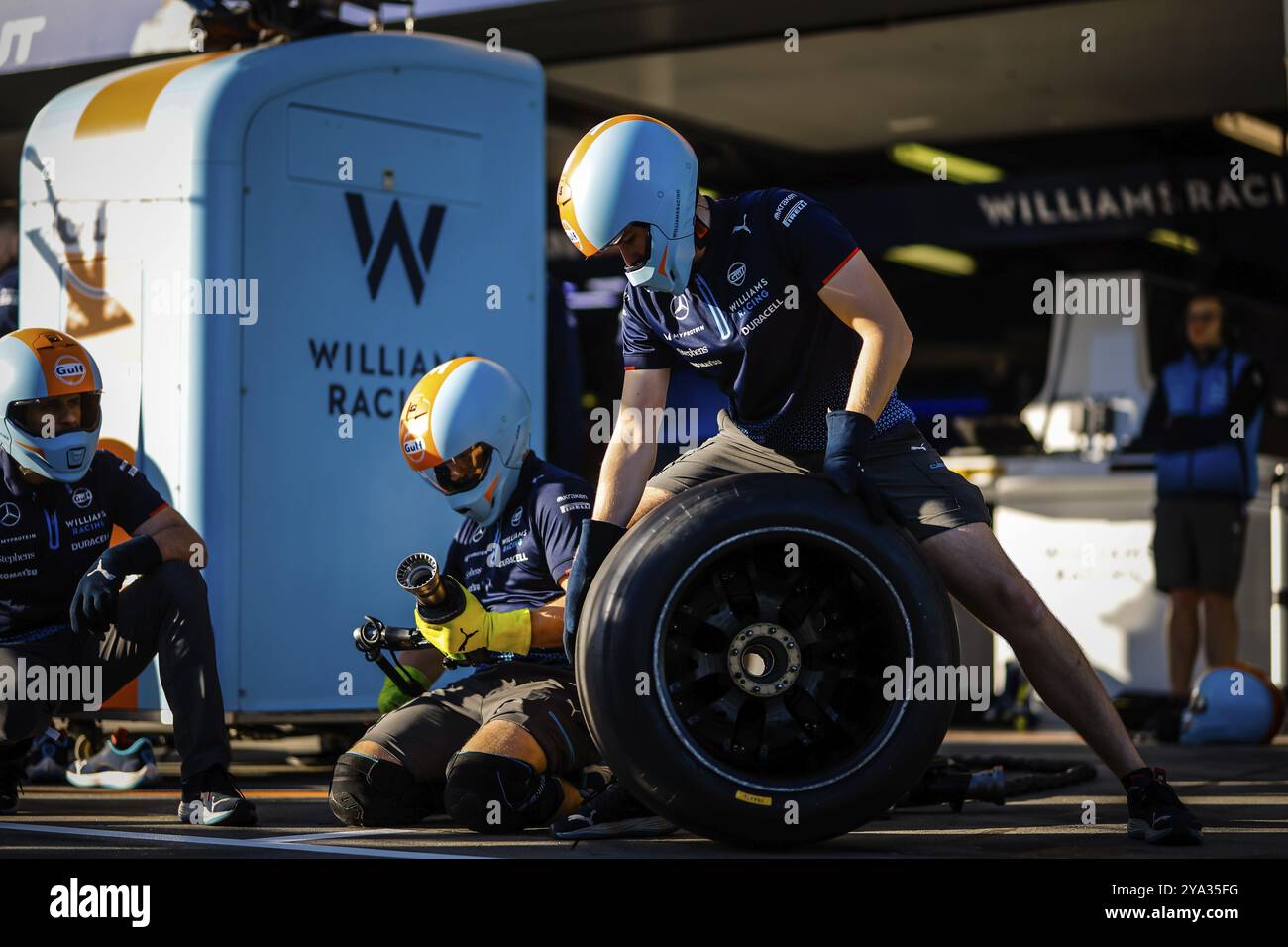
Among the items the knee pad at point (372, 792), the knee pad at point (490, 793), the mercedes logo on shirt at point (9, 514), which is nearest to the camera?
the knee pad at point (490, 793)

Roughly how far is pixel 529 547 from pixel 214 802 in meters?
1.21

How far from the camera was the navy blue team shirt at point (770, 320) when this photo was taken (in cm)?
456

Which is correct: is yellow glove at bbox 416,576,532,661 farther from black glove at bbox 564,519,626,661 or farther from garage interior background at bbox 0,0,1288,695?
garage interior background at bbox 0,0,1288,695

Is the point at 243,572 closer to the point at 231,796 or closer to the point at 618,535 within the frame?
the point at 231,796

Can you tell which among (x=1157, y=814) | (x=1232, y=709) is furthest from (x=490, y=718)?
(x=1232, y=709)

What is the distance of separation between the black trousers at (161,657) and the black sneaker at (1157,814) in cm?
262

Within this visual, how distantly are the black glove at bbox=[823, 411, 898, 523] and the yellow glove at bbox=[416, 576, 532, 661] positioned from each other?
1.20 metres

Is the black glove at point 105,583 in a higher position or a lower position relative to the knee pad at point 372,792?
higher

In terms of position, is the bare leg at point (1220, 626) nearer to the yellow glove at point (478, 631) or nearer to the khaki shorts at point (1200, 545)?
the khaki shorts at point (1200, 545)

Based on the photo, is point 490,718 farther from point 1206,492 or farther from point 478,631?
point 1206,492

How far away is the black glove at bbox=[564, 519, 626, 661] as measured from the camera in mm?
4680

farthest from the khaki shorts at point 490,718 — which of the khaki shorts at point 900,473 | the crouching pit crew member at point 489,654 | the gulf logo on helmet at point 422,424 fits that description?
the khaki shorts at point 900,473

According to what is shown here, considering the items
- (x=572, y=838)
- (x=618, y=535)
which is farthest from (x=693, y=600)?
(x=572, y=838)

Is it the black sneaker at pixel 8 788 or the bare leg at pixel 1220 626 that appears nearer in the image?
the black sneaker at pixel 8 788
